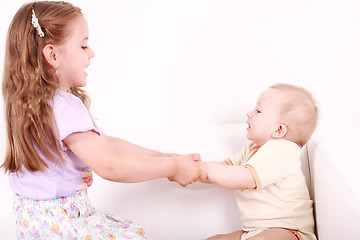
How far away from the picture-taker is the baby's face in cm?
143

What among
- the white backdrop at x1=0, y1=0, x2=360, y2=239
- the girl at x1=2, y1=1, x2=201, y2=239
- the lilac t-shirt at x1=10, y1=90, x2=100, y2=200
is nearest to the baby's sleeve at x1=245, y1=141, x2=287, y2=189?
the girl at x1=2, y1=1, x2=201, y2=239

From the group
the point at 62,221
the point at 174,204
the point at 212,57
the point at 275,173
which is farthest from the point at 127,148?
the point at 212,57

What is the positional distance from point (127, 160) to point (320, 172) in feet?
1.83

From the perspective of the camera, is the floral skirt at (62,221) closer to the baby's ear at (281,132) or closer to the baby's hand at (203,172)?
the baby's hand at (203,172)

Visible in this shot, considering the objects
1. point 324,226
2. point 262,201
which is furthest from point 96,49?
point 324,226

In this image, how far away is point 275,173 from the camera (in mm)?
1342

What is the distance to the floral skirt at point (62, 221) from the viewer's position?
1227 millimetres

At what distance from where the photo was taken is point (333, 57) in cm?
189

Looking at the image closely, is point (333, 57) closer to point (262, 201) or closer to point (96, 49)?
point (262, 201)

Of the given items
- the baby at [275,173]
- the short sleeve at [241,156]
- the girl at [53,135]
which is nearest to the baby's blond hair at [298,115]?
the baby at [275,173]

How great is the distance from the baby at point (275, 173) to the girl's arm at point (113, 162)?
0.53 feet

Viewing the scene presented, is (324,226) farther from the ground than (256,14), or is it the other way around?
(256,14)

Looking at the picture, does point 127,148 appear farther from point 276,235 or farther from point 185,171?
point 276,235

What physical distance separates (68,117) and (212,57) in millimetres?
841
